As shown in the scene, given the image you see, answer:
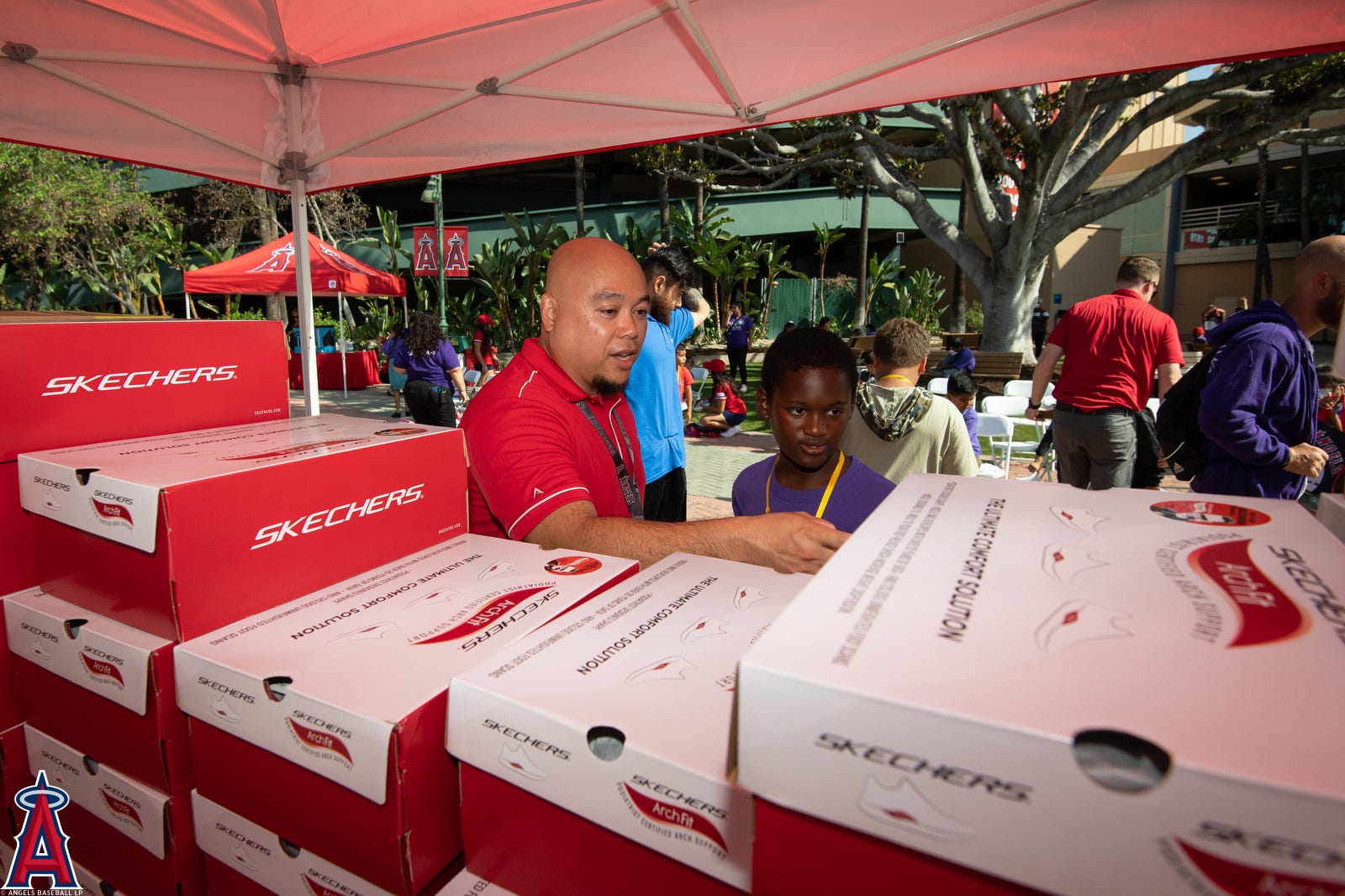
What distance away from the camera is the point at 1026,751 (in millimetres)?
506

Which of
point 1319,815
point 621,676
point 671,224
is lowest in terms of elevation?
point 621,676

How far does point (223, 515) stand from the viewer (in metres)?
1.29

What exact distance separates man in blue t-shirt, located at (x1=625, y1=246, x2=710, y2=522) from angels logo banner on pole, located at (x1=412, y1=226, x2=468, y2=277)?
31.5 feet

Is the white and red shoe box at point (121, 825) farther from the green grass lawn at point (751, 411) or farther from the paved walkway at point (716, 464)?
the green grass lawn at point (751, 411)

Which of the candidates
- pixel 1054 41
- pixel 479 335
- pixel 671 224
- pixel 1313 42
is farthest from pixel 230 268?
pixel 671 224

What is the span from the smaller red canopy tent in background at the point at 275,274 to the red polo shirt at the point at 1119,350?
917 cm

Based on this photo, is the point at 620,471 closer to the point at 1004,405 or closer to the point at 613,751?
the point at 613,751

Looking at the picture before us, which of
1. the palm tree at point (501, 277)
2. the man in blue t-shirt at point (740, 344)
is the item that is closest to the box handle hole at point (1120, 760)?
the man in blue t-shirt at point (740, 344)

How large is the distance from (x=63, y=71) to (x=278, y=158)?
865mm

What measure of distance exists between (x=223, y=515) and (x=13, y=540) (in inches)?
27.0

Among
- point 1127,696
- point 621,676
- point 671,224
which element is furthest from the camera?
point 671,224

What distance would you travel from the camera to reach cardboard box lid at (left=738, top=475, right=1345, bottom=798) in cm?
52

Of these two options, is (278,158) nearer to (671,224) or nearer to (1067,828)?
(1067,828)

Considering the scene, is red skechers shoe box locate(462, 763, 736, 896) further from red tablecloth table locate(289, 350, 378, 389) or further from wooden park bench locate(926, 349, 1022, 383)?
red tablecloth table locate(289, 350, 378, 389)
